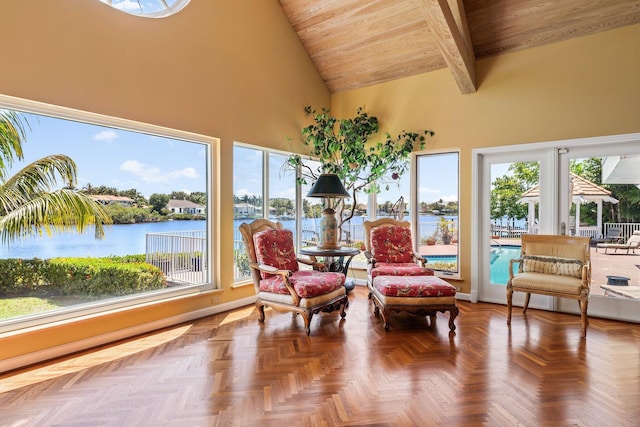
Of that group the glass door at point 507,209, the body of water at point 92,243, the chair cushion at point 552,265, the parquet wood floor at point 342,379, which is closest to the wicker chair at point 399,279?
the parquet wood floor at point 342,379

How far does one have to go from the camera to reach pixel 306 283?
11.0 ft

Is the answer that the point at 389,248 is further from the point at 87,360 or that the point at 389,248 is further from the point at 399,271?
the point at 87,360

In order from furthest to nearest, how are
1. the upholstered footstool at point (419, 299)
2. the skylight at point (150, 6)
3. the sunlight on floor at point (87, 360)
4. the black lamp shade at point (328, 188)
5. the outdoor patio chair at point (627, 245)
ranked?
the black lamp shade at point (328, 188) < the outdoor patio chair at point (627, 245) < the upholstered footstool at point (419, 299) < the skylight at point (150, 6) < the sunlight on floor at point (87, 360)

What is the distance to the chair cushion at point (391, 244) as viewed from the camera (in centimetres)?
440

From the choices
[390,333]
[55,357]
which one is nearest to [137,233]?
[55,357]

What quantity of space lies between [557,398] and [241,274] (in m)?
3.41

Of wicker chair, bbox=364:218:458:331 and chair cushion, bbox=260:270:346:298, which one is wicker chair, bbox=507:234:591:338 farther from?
chair cushion, bbox=260:270:346:298

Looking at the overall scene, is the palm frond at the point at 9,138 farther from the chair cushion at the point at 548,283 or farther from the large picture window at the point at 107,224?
the chair cushion at the point at 548,283

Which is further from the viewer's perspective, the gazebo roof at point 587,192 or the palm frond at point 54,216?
the gazebo roof at point 587,192

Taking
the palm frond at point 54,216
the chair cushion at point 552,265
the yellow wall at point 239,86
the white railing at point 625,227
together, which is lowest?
the chair cushion at point 552,265

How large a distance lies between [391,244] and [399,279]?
93 cm

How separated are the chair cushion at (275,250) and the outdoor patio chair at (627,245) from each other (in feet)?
11.7

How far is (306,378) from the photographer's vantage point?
2391 millimetres

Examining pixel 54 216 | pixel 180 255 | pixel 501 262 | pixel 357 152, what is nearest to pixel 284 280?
pixel 180 255
